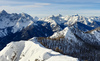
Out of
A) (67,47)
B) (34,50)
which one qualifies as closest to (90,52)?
(67,47)

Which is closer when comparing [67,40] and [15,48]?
[15,48]

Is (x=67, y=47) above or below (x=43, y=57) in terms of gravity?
below

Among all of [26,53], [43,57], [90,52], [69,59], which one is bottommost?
[90,52]

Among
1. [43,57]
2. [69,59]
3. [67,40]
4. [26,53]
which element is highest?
[69,59]

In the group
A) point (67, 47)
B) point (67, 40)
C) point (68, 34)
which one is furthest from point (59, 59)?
point (68, 34)

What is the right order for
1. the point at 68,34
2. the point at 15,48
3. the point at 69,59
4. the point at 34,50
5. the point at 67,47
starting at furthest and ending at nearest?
the point at 68,34 < the point at 67,47 < the point at 15,48 < the point at 34,50 < the point at 69,59

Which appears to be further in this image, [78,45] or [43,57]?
[78,45]

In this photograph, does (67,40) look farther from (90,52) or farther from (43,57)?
(43,57)

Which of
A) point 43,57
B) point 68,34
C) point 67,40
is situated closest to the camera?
point 43,57

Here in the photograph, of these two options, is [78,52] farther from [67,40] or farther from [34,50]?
[34,50]
